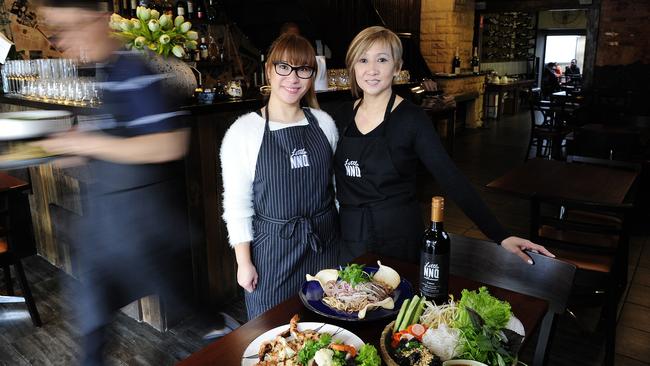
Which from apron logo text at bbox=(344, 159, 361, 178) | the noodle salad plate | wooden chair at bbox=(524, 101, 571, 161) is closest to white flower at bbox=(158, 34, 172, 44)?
apron logo text at bbox=(344, 159, 361, 178)

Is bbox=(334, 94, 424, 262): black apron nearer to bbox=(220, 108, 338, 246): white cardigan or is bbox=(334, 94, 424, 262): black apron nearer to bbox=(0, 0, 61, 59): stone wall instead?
bbox=(220, 108, 338, 246): white cardigan

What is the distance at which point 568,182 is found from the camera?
3.29 metres

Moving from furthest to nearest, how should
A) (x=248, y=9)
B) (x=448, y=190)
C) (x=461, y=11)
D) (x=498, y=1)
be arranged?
1. (x=498, y=1)
2. (x=461, y=11)
3. (x=248, y=9)
4. (x=448, y=190)

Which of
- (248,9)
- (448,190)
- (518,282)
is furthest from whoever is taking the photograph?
(248,9)

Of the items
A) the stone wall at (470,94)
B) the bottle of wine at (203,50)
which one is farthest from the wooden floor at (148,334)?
the stone wall at (470,94)

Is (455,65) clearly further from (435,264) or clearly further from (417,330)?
(417,330)

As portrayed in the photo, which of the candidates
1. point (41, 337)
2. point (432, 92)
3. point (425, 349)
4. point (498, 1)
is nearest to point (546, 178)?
point (425, 349)

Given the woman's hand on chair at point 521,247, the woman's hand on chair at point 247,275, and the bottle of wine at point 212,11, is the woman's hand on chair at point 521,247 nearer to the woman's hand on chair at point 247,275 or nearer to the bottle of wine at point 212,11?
the woman's hand on chair at point 247,275

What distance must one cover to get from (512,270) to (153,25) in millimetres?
2510

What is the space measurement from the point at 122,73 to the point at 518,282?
170 cm

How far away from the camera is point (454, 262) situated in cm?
190

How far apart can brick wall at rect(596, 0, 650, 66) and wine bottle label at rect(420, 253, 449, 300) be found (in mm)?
8303

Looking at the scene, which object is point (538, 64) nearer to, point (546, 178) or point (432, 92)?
point (432, 92)

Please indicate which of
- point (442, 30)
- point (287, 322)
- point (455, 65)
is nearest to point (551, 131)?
point (455, 65)
